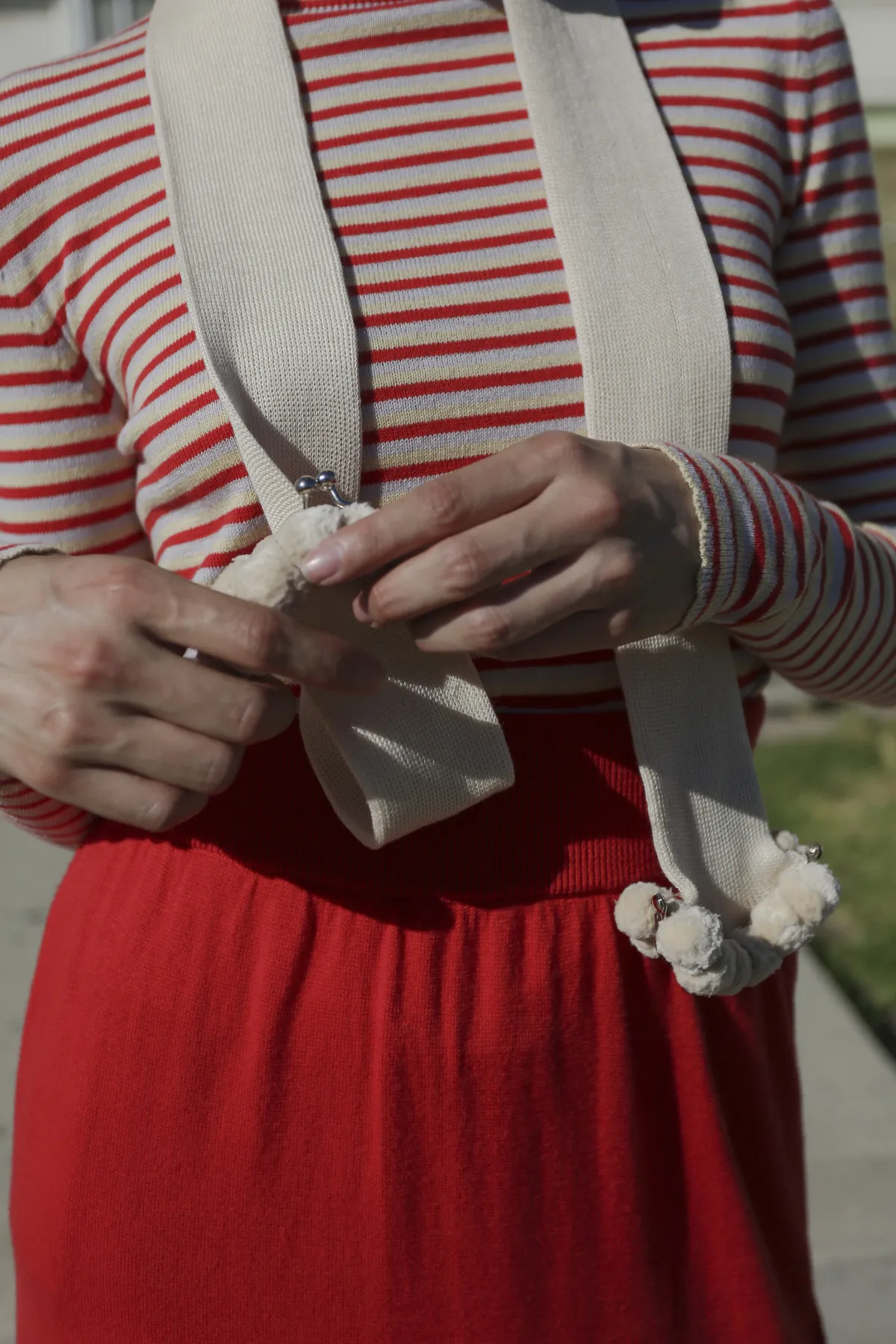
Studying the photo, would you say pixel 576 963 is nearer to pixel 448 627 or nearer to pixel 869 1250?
pixel 448 627

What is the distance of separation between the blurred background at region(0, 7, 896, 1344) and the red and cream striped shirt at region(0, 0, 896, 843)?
1.45 meters

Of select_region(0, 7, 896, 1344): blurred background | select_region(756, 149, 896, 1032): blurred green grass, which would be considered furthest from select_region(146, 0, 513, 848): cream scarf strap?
select_region(756, 149, 896, 1032): blurred green grass

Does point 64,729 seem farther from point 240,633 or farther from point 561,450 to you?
point 561,450

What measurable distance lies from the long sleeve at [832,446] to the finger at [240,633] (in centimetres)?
25

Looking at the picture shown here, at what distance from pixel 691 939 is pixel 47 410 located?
24.1 inches

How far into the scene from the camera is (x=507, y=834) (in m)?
0.93

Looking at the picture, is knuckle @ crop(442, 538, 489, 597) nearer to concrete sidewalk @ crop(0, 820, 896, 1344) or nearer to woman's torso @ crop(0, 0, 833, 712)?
woman's torso @ crop(0, 0, 833, 712)

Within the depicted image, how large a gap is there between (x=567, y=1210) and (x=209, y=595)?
1.68 feet

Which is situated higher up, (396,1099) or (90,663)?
(90,663)

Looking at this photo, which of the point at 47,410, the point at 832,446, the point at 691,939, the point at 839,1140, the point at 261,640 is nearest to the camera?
the point at 261,640

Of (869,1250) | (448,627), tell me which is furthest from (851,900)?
(448,627)

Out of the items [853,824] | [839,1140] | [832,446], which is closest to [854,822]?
[853,824]

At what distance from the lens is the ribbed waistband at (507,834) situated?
0.93m

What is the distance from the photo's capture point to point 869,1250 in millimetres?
2119
